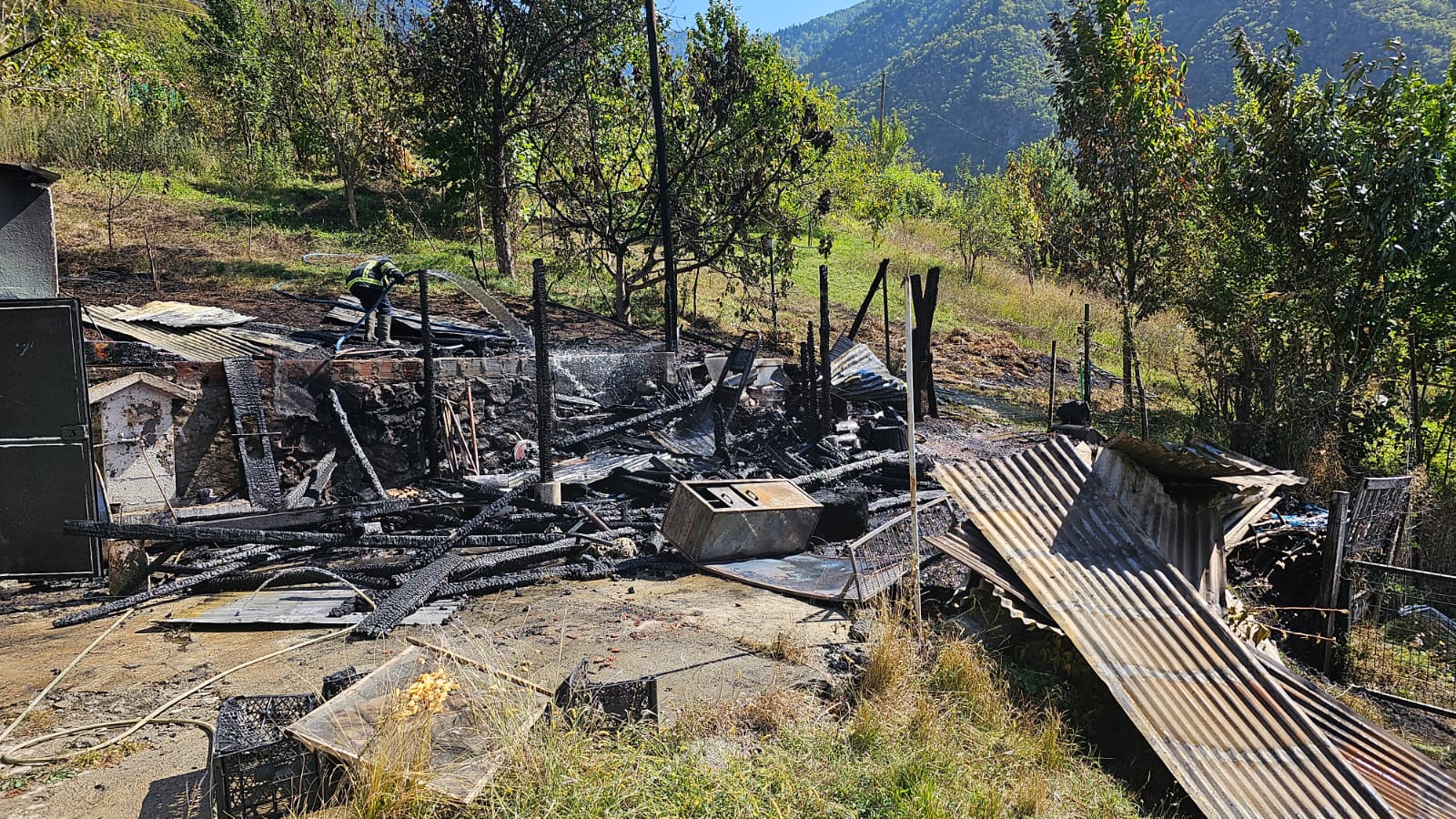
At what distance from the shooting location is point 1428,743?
6125 mm

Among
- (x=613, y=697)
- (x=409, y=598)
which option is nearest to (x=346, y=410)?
(x=409, y=598)

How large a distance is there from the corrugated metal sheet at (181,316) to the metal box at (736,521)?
6088 mm

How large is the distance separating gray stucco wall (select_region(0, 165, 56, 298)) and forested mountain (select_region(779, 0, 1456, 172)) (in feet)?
204

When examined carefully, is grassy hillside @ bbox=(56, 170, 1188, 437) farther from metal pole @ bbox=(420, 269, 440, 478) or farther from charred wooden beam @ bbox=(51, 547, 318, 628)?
charred wooden beam @ bbox=(51, 547, 318, 628)

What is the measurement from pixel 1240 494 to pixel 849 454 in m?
5.08

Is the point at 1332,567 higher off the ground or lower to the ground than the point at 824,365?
lower

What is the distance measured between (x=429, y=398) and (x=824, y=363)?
4.67 m

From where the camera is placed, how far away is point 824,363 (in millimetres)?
10719

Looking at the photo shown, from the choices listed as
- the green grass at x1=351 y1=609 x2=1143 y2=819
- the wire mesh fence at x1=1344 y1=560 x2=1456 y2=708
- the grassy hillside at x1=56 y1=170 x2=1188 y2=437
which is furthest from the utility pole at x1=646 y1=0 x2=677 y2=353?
the wire mesh fence at x1=1344 y1=560 x2=1456 y2=708

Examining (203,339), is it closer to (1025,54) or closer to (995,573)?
(995,573)

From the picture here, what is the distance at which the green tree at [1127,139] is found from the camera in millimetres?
13430

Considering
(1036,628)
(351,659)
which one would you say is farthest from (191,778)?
(1036,628)

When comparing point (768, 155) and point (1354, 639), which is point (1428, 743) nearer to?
point (1354, 639)

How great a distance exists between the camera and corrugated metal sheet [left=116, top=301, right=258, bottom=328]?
30.9 feet
